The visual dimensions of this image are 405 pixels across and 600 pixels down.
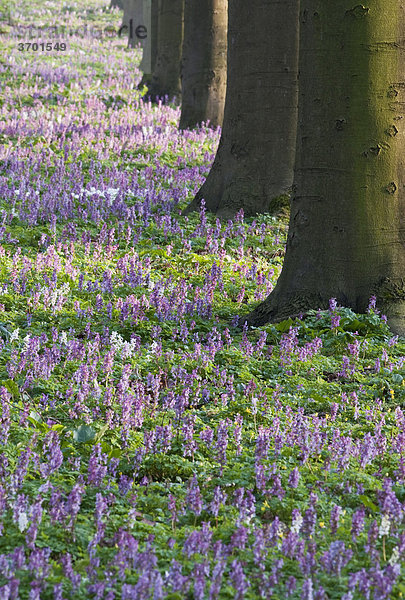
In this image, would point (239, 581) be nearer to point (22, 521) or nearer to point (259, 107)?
point (22, 521)

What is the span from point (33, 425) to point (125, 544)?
5.05 ft

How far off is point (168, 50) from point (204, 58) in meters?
5.28

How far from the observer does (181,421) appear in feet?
16.1

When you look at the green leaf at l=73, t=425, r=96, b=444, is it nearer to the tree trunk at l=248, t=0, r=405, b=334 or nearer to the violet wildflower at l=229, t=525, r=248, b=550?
the violet wildflower at l=229, t=525, r=248, b=550

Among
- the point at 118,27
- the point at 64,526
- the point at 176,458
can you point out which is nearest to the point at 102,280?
the point at 176,458

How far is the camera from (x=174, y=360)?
587 centimetres

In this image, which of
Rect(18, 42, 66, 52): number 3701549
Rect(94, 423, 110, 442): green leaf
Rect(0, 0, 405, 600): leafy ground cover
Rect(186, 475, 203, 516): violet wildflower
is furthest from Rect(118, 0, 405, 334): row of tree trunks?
Rect(18, 42, 66, 52): number 3701549

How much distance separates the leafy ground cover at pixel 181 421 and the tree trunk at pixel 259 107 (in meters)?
0.48

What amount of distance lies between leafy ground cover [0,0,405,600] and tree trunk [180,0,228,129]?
5.32m

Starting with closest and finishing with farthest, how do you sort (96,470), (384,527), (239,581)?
(239,581)
(384,527)
(96,470)

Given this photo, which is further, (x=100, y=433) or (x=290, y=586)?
(x=100, y=433)

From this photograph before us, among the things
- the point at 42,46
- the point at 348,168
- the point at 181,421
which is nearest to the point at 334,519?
the point at 181,421

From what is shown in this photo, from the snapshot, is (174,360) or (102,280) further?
(102,280)

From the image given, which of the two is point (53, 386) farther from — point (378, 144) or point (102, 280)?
point (378, 144)
